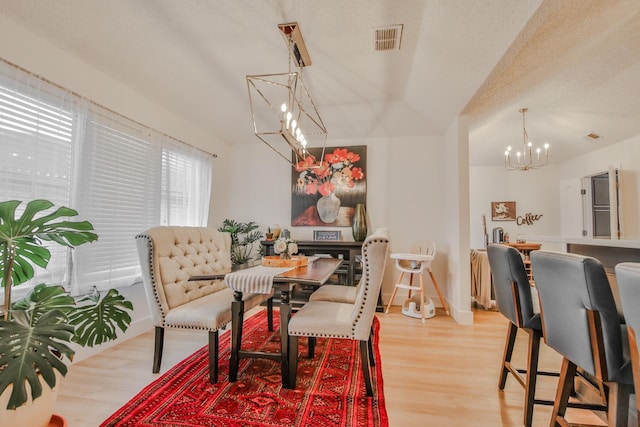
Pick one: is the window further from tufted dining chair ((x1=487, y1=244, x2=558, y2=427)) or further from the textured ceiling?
tufted dining chair ((x1=487, y1=244, x2=558, y2=427))

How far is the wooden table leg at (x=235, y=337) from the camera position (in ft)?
6.37

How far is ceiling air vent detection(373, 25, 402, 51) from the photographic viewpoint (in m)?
2.18

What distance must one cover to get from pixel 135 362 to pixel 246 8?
271 cm

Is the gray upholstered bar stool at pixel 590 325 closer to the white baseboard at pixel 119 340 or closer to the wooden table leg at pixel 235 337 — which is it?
the wooden table leg at pixel 235 337

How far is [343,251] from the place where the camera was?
3.94 metres

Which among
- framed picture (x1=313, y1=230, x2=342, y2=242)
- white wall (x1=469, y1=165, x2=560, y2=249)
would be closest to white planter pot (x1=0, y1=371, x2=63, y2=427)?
framed picture (x1=313, y1=230, x2=342, y2=242)

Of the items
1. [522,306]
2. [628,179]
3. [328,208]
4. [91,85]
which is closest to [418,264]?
[328,208]

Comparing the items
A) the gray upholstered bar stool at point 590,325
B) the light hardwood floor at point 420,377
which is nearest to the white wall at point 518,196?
the light hardwood floor at point 420,377

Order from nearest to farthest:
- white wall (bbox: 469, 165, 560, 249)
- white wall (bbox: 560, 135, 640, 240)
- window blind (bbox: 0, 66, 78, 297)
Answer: window blind (bbox: 0, 66, 78, 297)
white wall (bbox: 560, 135, 640, 240)
white wall (bbox: 469, 165, 560, 249)

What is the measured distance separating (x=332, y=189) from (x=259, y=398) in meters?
2.93

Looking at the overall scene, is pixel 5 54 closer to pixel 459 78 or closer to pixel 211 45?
pixel 211 45

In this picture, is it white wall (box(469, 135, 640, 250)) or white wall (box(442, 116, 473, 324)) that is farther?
white wall (box(469, 135, 640, 250))

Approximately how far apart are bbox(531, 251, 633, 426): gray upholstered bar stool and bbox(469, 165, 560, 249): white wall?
503 cm

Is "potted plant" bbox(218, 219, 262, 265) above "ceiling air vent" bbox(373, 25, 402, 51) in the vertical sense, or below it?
below
